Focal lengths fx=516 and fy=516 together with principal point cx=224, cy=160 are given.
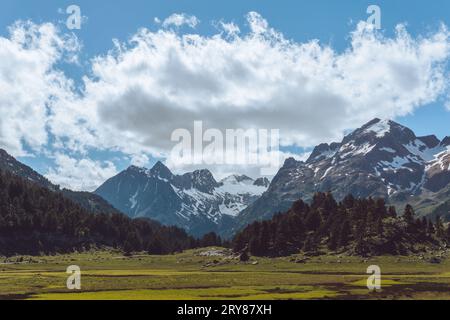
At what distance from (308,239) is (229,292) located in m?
122

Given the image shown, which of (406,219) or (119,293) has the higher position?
(406,219)

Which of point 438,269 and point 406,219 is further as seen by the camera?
point 406,219

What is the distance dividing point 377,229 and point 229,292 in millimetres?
118396

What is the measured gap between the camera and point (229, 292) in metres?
82.1

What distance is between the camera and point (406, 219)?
19800 centimetres

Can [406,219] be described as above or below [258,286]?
above

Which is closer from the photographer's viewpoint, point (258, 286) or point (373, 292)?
point (373, 292)
